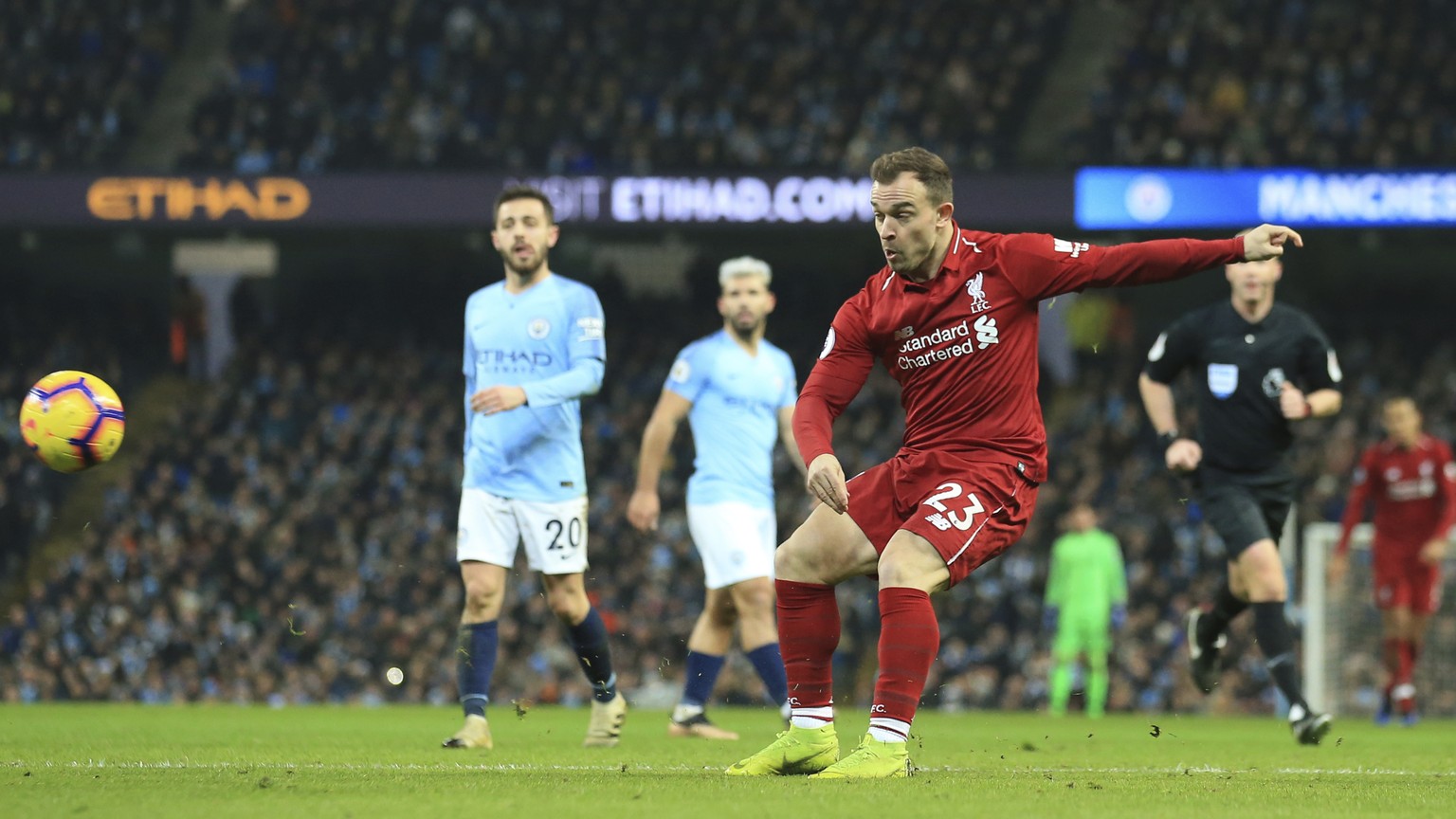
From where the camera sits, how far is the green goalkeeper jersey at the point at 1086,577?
50.3 ft

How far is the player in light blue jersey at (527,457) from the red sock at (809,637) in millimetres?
2278

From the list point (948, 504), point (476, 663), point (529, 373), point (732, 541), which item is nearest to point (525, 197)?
point (529, 373)

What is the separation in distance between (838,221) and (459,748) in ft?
45.6

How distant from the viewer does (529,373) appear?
780cm

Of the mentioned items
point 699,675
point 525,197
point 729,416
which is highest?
point 525,197

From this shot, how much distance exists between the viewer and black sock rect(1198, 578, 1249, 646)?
8891mm

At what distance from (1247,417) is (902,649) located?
4162 mm

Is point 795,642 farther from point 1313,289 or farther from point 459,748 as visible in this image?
point 1313,289

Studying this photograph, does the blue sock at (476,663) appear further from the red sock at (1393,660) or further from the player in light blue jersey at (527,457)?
the red sock at (1393,660)

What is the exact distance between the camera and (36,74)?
22.0 m

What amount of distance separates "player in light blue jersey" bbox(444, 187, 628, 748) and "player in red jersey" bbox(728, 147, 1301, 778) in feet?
7.38

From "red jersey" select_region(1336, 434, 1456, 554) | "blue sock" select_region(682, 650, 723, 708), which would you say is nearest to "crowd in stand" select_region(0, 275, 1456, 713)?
"red jersey" select_region(1336, 434, 1456, 554)

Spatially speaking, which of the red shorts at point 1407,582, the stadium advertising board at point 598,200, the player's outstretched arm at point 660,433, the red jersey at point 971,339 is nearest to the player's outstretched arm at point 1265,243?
the red jersey at point 971,339

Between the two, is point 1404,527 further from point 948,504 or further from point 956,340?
point 948,504
